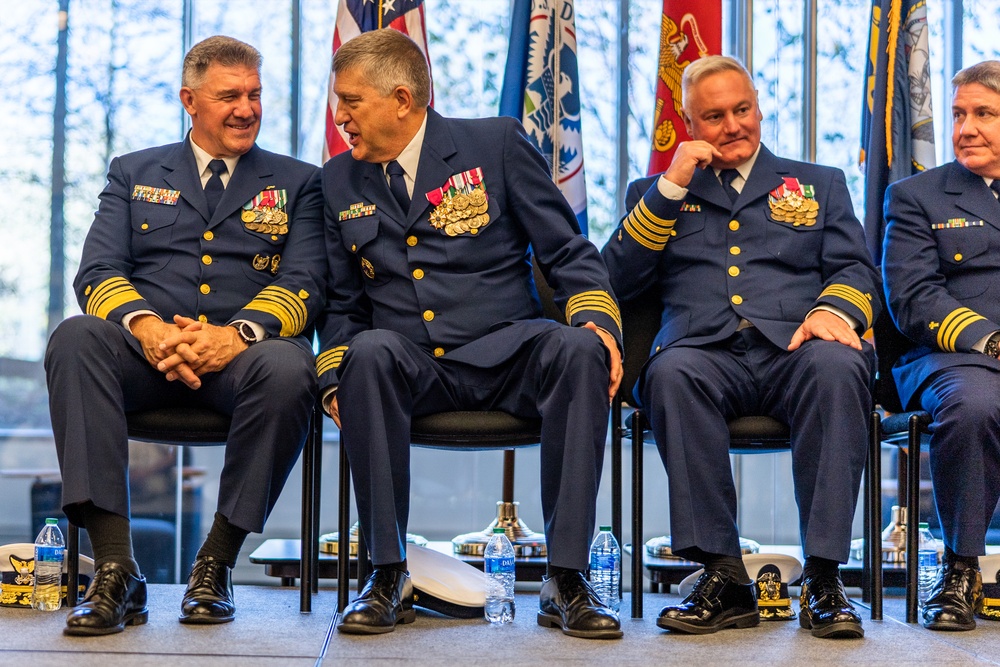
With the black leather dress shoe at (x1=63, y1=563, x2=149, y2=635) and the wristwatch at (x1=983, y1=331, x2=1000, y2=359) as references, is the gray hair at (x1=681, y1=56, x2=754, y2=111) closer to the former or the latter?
the wristwatch at (x1=983, y1=331, x2=1000, y2=359)

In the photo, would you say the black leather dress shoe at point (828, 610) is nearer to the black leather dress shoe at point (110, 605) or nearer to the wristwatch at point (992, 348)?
the wristwatch at point (992, 348)

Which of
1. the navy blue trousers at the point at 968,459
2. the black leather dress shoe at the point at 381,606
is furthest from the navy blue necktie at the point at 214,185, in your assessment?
the navy blue trousers at the point at 968,459

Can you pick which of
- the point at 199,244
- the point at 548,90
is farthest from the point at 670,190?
the point at 548,90

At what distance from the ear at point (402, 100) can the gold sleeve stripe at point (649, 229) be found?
1.99 ft

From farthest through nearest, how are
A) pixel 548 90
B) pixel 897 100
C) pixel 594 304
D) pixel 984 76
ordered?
pixel 548 90 → pixel 897 100 → pixel 984 76 → pixel 594 304

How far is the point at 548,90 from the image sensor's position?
3.71 m

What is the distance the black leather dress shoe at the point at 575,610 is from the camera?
2.06 metres

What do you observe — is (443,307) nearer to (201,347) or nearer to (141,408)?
(201,347)

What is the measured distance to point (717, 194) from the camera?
268 centimetres

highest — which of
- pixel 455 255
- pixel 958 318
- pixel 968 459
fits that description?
pixel 455 255

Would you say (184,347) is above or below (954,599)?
above

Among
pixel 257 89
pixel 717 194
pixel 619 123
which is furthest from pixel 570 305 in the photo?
pixel 619 123

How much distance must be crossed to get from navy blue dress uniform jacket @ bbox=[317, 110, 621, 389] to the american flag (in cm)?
101

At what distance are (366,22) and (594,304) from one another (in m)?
1.70
